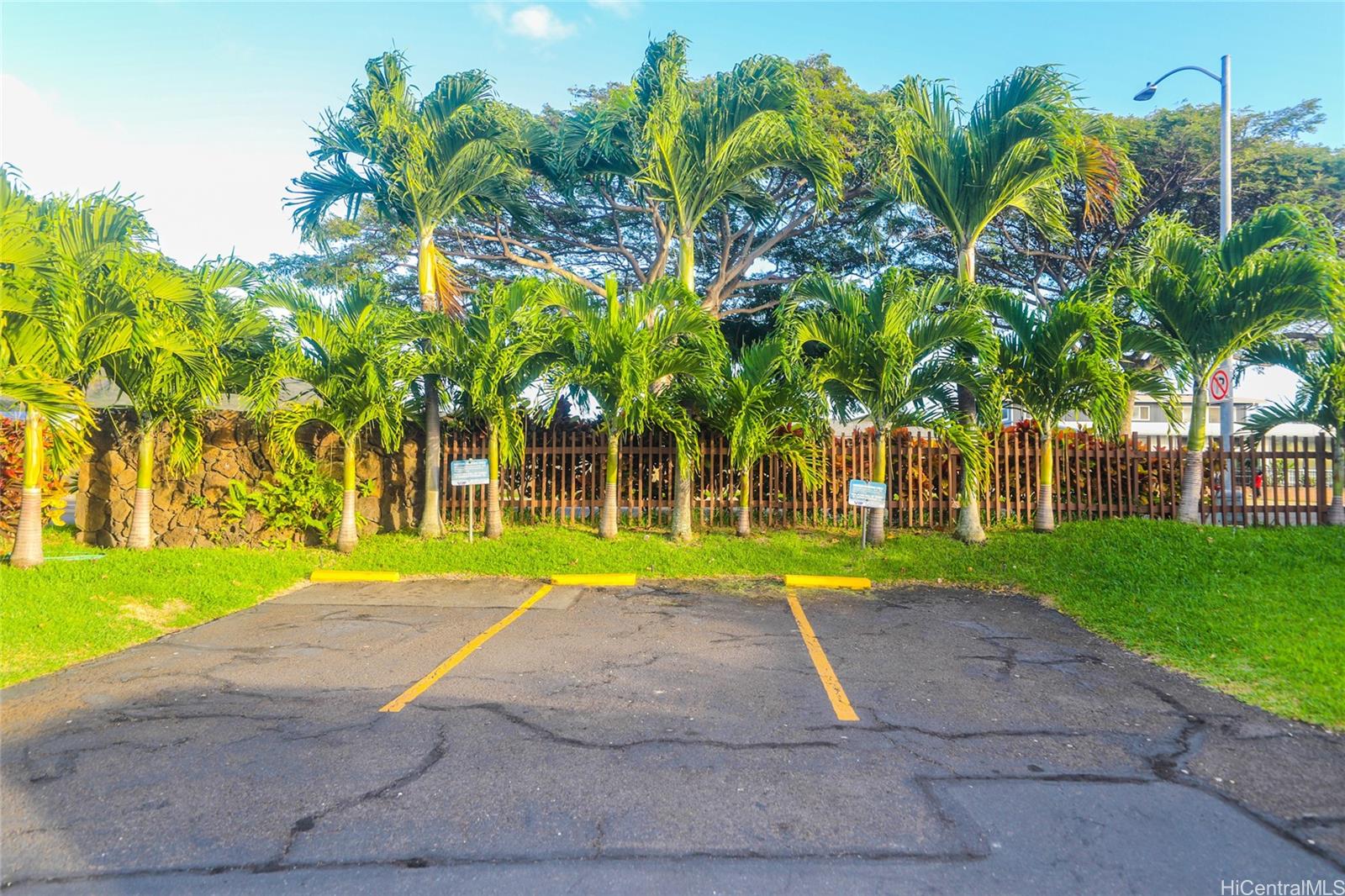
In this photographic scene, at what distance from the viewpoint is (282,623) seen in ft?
25.3

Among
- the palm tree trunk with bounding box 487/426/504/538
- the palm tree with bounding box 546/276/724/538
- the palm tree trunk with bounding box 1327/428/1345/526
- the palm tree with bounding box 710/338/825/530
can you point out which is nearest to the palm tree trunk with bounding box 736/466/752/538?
the palm tree with bounding box 710/338/825/530

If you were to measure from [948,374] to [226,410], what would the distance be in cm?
1153

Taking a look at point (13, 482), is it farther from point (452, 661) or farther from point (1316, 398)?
point (1316, 398)

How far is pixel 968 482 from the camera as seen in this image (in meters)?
11.2

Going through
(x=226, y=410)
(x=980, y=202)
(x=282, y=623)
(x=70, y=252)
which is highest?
(x=980, y=202)

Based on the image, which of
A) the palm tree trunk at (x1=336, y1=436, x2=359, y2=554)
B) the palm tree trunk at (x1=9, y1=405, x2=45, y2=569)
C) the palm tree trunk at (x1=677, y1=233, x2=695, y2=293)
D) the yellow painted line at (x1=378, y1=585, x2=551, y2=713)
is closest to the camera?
the yellow painted line at (x1=378, y1=585, x2=551, y2=713)

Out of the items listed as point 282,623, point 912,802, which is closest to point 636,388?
point 282,623

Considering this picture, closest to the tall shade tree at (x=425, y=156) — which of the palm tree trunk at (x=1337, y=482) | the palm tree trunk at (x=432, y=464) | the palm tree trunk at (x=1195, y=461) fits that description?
the palm tree trunk at (x=432, y=464)

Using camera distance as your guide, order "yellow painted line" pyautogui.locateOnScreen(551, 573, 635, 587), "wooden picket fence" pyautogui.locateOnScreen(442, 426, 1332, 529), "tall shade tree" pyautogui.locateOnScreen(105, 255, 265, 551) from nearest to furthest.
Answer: "tall shade tree" pyautogui.locateOnScreen(105, 255, 265, 551) → "yellow painted line" pyautogui.locateOnScreen(551, 573, 635, 587) → "wooden picket fence" pyautogui.locateOnScreen(442, 426, 1332, 529)

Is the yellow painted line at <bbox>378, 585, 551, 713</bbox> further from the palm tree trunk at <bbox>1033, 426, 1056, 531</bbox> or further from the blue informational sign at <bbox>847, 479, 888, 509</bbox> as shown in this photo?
the palm tree trunk at <bbox>1033, 426, 1056, 531</bbox>

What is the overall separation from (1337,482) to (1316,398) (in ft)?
5.11

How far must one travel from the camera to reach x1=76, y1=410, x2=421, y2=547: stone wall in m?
12.0

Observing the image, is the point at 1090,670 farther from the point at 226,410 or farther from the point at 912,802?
the point at 226,410

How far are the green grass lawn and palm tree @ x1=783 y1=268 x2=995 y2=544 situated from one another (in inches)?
61.0
